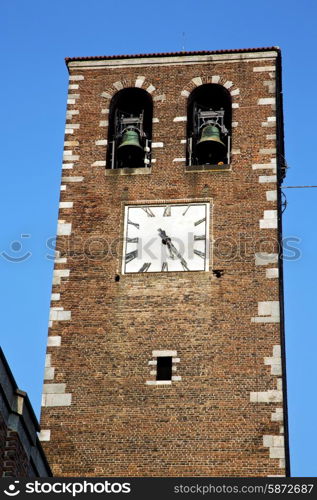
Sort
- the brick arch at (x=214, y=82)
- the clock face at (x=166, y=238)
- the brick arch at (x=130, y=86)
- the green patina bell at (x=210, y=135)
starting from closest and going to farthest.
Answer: the clock face at (x=166, y=238)
the green patina bell at (x=210, y=135)
the brick arch at (x=214, y=82)
the brick arch at (x=130, y=86)

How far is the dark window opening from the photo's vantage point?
28906 mm

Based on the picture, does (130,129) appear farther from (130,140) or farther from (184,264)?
(184,264)

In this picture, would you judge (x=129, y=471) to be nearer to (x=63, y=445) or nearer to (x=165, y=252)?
(x=63, y=445)

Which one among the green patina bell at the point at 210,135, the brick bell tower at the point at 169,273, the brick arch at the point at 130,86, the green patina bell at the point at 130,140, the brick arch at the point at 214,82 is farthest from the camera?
the brick arch at the point at 130,86

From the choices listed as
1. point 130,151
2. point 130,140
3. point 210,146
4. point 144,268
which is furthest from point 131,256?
point 210,146

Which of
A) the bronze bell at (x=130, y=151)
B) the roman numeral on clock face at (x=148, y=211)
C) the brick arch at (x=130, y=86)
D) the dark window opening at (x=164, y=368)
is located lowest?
the dark window opening at (x=164, y=368)

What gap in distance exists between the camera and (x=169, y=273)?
30.0 m

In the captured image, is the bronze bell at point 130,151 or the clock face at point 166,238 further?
the bronze bell at point 130,151

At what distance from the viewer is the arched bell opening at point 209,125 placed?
31.8 meters

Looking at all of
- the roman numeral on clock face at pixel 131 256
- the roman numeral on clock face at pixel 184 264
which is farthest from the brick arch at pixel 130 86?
the roman numeral on clock face at pixel 184 264

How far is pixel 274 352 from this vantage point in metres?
28.9

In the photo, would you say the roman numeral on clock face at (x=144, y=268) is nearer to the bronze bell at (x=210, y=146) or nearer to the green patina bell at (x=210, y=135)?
the bronze bell at (x=210, y=146)

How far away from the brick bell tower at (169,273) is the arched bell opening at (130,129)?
4 cm
